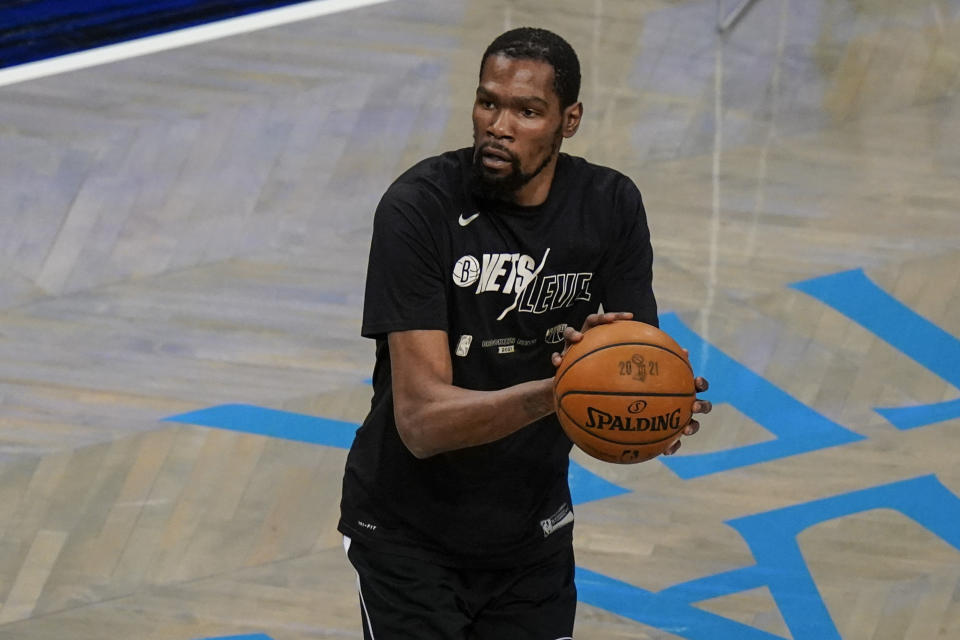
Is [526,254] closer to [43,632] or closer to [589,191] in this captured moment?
[589,191]

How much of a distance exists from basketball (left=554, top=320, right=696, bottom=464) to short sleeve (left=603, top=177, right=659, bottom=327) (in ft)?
0.98

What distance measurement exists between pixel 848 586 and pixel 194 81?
4.41 metres

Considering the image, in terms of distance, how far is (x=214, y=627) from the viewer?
208 inches

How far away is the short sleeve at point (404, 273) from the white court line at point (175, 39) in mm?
5135

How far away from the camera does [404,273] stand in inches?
145

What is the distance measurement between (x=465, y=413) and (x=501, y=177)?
1.85 ft

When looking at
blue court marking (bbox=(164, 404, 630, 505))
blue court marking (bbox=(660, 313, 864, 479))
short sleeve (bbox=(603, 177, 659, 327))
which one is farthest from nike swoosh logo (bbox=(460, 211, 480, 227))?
blue court marking (bbox=(660, 313, 864, 479))

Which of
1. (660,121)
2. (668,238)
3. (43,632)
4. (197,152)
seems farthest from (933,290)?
(43,632)

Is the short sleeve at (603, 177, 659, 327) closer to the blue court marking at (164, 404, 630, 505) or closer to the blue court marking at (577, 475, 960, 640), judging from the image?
Answer: the blue court marking at (577, 475, 960, 640)

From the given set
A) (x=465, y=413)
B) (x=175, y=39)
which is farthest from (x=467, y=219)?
(x=175, y=39)

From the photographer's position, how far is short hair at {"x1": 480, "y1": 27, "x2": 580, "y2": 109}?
3.72 m

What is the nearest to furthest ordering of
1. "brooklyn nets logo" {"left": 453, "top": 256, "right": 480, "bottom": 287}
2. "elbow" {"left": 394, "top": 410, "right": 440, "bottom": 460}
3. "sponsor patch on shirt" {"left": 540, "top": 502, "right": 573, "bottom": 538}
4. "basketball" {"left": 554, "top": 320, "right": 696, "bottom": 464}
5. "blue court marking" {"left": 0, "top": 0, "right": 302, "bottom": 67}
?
"basketball" {"left": 554, "top": 320, "right": 696, "bottom": 464} → "elbow" {"left": 394, "top": 410, "right": 440, "bottom": 460} → "brooklyn nets logo" {"left": 453, "top": 256, "right": 480, "bottom": 287} → "sponsor patch on shirt" {"left": 540, "top": 502, "right": 573, "bottom": 538} → "blue court marking" {"left": 0, "top": 0, "right": 302, "bottom": 67}

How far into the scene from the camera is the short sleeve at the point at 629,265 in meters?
3.95

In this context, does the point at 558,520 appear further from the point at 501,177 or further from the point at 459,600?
the point at 501,177
